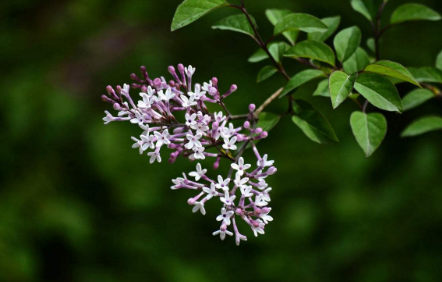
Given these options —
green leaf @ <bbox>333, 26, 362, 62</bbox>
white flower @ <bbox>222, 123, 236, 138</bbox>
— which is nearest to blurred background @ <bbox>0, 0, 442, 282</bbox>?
green leaf @ <bbox>333, 26, 362, 62</bbox>

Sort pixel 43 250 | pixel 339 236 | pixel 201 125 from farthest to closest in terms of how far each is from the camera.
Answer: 1. pixel 43 250
2. pixel 339 236
3. pixel 201 125

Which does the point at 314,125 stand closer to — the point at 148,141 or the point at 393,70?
the point at 393,70

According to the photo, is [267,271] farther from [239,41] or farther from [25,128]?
[25,128]

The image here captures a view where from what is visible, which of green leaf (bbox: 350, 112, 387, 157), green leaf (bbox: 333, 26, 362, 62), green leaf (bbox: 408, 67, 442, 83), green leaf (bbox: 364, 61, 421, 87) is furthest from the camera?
green leaf (bbox: 408, 67, 442, 83)

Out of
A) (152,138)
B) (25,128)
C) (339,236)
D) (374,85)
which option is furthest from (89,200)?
(374,85)

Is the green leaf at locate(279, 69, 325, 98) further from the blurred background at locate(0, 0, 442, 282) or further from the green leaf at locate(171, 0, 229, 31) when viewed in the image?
the blurred background at locate(0, 0, 442, 282)

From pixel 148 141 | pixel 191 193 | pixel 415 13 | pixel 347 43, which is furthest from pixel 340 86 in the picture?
pixel 191 193

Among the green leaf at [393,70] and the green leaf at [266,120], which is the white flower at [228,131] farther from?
the green leaf at [393,70]
